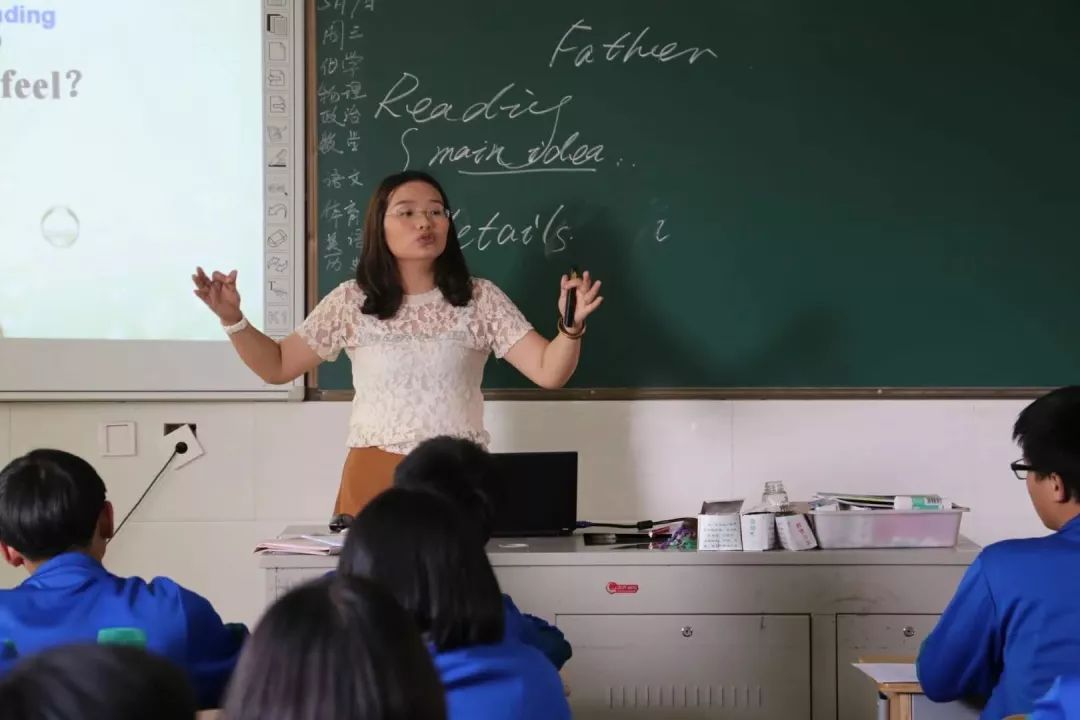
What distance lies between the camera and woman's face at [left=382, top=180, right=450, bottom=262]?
317 cm

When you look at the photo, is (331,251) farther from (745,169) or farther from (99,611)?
(99,611)

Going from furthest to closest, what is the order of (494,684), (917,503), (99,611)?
(917,503), (99,611), (494,684)

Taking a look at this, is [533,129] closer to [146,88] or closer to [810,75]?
[810,75]

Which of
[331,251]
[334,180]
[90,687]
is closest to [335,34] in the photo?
[334,180]

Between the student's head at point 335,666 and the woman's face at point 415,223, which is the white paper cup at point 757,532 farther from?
the student's head at point 335,666

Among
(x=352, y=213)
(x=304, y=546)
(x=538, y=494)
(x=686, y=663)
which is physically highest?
(x=352, y=213)

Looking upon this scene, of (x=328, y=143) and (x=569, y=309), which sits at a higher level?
(x=328, y=143)

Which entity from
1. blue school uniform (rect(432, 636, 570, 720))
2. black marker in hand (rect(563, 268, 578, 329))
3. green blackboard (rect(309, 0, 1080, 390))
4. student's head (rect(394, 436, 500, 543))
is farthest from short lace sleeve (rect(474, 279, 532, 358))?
blue school uniform (rect(432, 636, 570, 720))

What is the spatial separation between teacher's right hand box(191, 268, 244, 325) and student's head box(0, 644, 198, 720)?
2311mm

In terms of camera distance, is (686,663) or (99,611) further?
(686,663)

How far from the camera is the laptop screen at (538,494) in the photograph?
9.76 feet

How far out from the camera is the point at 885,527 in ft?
9.70

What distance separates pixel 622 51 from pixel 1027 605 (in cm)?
237

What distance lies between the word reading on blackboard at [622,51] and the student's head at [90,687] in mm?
3180
